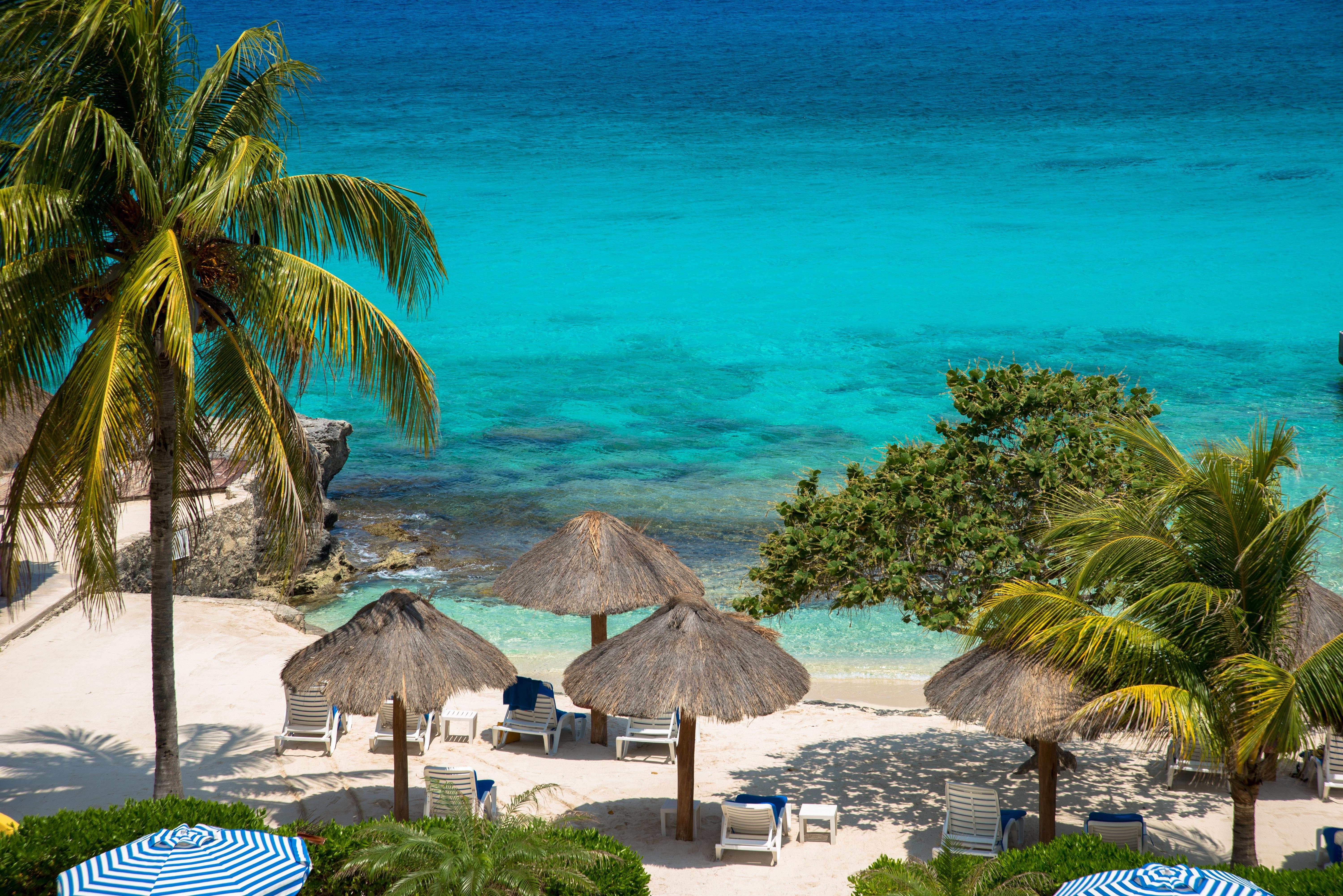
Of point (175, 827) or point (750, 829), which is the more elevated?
point (175, 827)

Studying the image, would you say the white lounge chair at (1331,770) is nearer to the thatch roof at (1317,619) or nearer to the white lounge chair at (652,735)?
the thatch roof at (1317,619)

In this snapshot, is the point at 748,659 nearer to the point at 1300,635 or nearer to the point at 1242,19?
the point at 1300,635

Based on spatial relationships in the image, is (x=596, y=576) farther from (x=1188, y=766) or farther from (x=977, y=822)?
(x=1188, y=766)

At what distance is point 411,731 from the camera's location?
12266 millimetres

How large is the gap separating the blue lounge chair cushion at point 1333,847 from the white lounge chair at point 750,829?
4.22m

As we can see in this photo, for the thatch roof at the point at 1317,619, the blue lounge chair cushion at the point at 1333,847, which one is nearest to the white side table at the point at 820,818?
the blue lounge chair cushion at the point at 1333,847

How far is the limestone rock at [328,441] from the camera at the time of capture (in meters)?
23.7

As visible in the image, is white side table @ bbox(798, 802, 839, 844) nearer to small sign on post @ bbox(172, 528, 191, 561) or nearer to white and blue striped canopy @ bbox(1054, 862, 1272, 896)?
white and blue striped canopy @ bbox(1054, 862, 1272, 896)

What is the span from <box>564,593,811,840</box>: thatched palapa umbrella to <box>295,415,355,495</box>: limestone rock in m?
14.6

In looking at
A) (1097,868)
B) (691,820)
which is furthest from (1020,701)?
(691,820)

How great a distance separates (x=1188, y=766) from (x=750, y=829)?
4476 millimetres

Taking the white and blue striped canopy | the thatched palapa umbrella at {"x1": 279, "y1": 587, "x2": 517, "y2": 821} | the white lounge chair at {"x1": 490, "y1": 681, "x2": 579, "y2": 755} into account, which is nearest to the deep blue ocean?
the white lounge chair at {"x1": 490, "y1": 681, "x2": 579, "y2": 755}

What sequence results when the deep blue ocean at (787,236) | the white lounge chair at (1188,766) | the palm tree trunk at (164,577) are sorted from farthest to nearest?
the deep blue ocean at (787,236) < the white lounge chair at (1188,766) < the palm tree trunk at (164,577)

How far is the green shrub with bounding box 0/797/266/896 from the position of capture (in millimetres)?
8094
